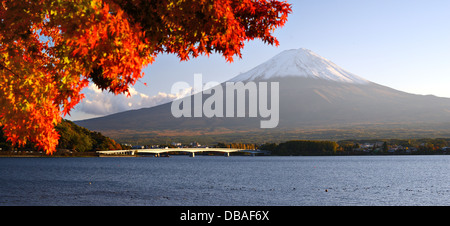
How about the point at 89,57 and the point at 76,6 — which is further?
the point at 89,57

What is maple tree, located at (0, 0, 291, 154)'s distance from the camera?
7164 mm

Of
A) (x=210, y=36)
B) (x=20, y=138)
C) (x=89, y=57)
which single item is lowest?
(x=20, y=138)

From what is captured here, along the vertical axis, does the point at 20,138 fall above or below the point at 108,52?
below

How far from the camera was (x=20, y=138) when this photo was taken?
32.0 feet

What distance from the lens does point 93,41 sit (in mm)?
6980

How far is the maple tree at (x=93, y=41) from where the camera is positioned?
282 inches

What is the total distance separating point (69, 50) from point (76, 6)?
93 cm
